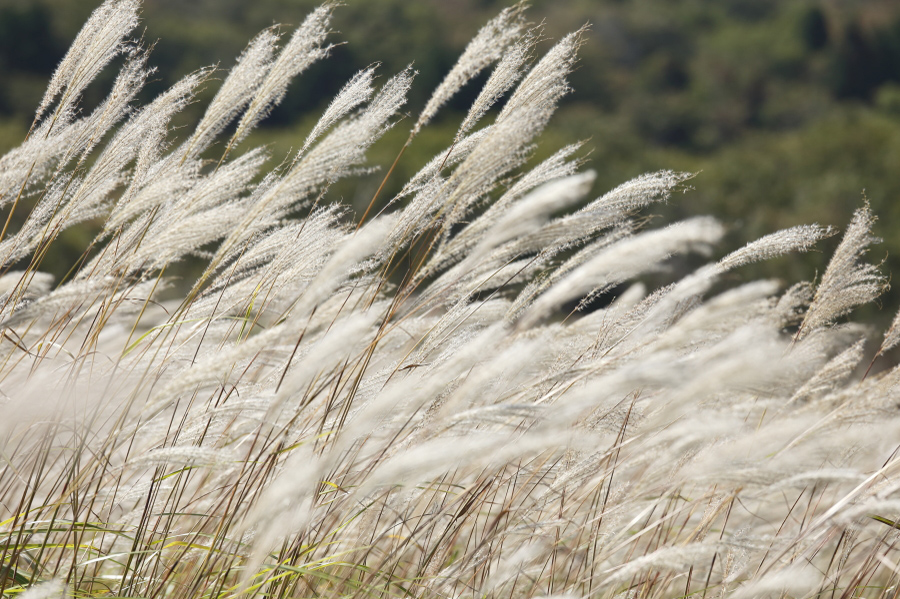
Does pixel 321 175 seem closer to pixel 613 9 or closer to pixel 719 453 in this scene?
pixel 719 453

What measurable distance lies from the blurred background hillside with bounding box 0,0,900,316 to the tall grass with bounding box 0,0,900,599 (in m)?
26.9

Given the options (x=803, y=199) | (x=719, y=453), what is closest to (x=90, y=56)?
(x=719, y=453)

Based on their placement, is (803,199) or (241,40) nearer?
(803,199)

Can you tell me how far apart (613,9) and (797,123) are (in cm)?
2678

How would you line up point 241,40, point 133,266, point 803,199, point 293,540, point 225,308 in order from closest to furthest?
point 293,540
point 133,266
point 225,308
point 803,199
point 241,40

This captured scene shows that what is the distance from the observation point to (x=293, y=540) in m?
1.57

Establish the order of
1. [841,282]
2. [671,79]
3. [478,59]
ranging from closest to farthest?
[478,59] → [841,282] → [671,79]

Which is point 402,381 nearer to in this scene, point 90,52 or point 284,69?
point 284,69

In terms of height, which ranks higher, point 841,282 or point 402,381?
point 402,381

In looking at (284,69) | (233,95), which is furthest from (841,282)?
(233,95)

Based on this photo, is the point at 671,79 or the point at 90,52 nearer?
the point at 90,52

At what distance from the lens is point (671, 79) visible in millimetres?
65875

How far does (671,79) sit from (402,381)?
70363 mm

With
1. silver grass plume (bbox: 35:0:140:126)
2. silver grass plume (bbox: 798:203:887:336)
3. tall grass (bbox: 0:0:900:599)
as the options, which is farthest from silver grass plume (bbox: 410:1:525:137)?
silver grass plume (bbox: 798:203:887:336)
